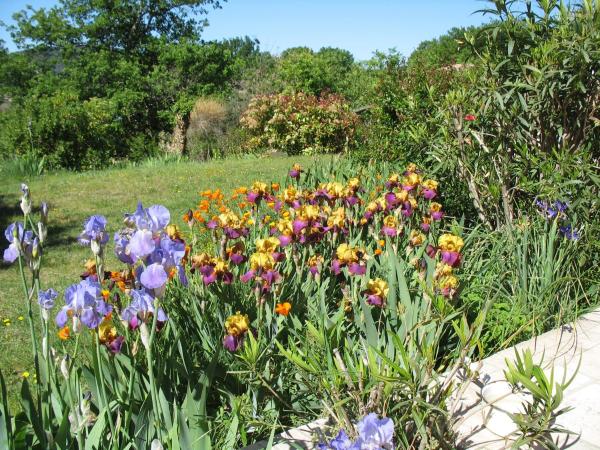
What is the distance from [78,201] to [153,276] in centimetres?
630

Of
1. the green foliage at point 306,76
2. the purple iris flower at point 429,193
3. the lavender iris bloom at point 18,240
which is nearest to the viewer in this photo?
the lavender iris bloom at point 18,240

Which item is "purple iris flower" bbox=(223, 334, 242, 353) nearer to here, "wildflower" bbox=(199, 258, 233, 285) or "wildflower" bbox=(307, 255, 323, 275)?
"wildflower" bbox=(199, 258, 233, 285)

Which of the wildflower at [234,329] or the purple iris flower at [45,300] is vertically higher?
the purple iris flower at [45,300]

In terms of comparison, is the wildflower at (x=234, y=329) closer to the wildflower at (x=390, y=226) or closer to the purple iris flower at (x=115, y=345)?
the purple iris flower at (x=115, y=345)

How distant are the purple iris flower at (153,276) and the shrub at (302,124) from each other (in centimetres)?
1079

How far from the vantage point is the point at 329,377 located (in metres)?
1.88

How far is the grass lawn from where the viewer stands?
360 cm

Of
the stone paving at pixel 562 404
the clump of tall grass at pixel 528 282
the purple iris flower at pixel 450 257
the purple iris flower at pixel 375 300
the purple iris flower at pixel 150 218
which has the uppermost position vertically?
the purple iris flower at pixel 150 218

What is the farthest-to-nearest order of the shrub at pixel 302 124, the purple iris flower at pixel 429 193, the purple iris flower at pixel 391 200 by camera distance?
the shrub at pixel 302 124 → the purple iris flower at pixel 429 193 → the purple iris flower at pixel 391 200

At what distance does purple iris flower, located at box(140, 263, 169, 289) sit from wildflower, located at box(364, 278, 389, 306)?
97 cm

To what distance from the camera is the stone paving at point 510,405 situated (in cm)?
184

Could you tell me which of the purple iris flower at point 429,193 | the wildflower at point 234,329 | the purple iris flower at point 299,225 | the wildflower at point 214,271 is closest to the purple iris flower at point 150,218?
the wildflower at point 234,329

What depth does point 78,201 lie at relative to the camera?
7.09 meters

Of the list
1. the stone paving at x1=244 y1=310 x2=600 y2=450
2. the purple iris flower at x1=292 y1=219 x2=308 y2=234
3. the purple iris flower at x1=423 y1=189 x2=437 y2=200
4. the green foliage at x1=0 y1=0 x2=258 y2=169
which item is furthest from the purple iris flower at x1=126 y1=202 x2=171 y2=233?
the green foliage at x1=0 y1=0 x2=258 y2=169
